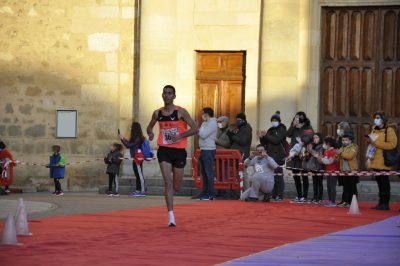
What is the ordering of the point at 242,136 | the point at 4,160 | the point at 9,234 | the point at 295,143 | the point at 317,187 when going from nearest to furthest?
the point at 9,234, the point at 317,187, the point at 295,143, the point at 242,136, the point at 4,160

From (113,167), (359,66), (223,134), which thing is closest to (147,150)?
(113,167)

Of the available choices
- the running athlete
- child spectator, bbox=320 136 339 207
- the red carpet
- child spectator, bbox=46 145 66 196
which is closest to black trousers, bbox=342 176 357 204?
child spectator, bbox=320 136 339 207

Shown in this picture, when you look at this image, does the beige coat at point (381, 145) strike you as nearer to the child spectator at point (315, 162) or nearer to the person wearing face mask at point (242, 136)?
the child spectator at point (315, 162)

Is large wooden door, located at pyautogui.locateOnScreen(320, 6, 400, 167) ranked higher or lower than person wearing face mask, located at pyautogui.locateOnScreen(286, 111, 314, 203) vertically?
higher

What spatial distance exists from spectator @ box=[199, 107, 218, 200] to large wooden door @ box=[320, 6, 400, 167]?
13.4ft

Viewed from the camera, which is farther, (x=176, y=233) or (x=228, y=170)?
(x=228, y=170)

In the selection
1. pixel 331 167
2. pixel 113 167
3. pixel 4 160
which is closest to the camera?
pixel 331 167

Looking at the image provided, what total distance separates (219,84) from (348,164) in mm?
6498

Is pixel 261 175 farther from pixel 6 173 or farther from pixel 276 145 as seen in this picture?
pixel 6 173

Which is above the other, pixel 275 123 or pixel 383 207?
pixel 275 123

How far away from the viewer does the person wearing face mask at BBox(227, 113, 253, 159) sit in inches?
967

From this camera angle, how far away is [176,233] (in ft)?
48.9

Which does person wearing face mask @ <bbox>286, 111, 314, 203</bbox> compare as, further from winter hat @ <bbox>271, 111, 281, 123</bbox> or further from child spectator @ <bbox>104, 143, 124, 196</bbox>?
child spectator @ <bbox>104, 143, 124, 196</bbox>

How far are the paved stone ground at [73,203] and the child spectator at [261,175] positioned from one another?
1311 mm
